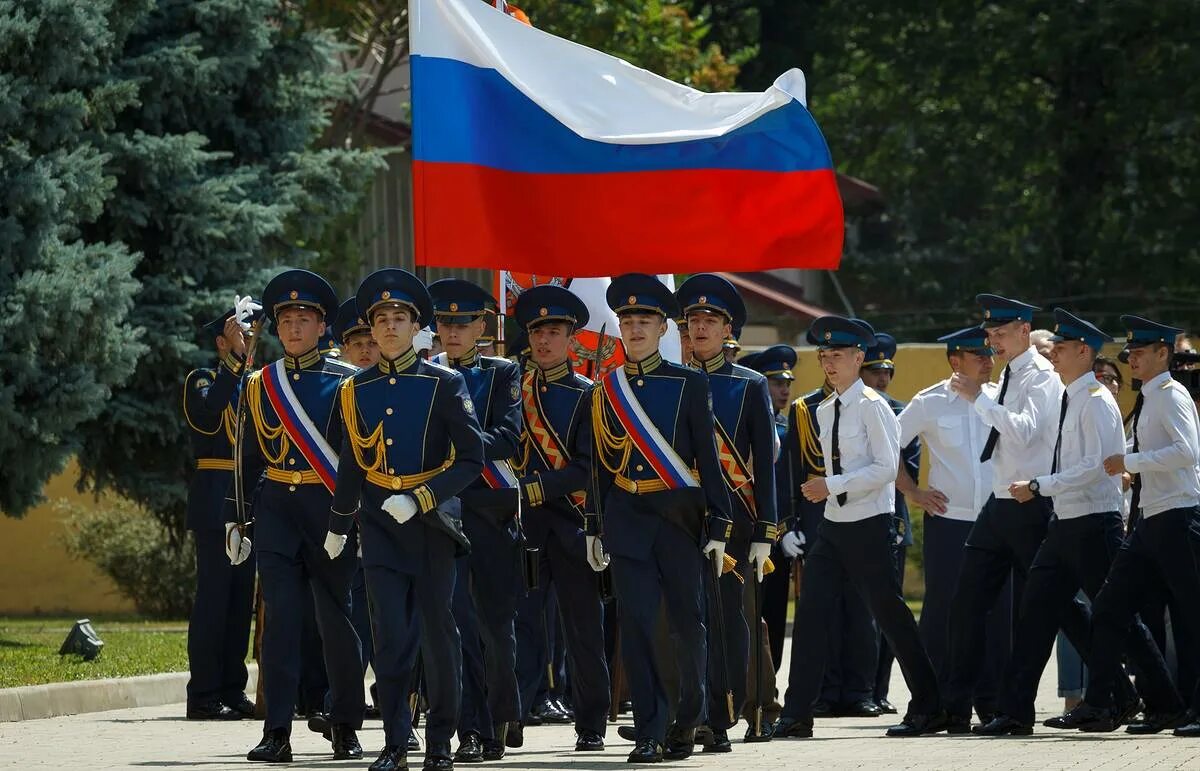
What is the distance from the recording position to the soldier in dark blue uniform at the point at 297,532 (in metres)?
10.5

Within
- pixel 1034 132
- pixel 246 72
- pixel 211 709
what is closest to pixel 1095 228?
pixel 1034 132

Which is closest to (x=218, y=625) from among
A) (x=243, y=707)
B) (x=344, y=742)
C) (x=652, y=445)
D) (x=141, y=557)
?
(x=243, y=707)

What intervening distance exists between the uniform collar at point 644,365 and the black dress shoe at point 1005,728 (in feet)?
9.18

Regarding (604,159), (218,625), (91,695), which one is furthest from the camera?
(91,695)

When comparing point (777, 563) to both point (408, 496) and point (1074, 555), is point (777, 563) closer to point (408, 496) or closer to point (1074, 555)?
point (1074, 555)

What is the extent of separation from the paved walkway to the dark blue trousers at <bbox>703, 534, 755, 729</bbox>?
23 cm

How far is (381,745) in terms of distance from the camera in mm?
11398

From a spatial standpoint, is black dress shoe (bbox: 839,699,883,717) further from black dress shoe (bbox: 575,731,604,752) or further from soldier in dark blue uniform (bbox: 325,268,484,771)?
soldier in dark blue uniform (bbox: 325,268,484,771)

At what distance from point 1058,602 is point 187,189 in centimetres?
1035

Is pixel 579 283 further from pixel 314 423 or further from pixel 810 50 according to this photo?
pixel 810 50

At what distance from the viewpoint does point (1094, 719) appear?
38.9ft

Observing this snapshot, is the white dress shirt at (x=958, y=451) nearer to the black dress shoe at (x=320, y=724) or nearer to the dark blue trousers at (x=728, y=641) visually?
the dark blue trousers at (x=728, y=641)

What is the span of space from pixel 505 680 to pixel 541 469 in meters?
1.23

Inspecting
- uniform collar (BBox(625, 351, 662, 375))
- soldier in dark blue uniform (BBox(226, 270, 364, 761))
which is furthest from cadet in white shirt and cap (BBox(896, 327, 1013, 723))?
soldier in dark blue uniform (BBox(226, 270, 364, 761))
